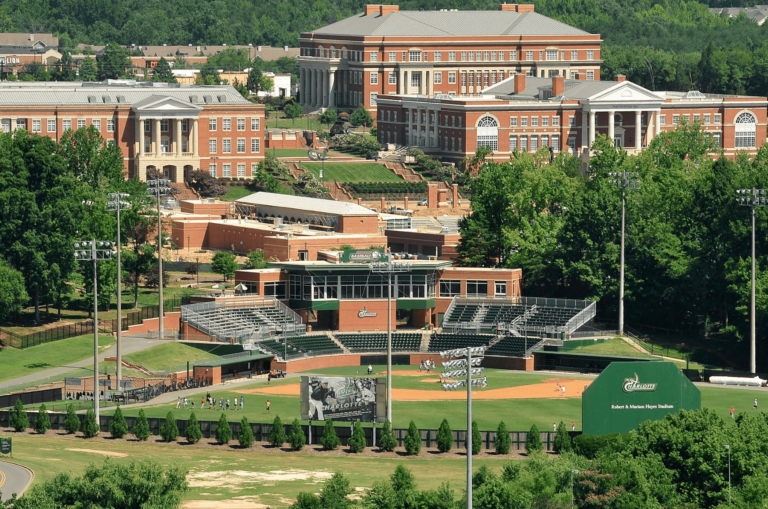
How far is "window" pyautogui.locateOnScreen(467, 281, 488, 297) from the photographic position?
513 ft

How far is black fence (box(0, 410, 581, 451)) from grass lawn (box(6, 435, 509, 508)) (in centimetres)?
204

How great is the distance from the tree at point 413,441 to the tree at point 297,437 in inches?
244

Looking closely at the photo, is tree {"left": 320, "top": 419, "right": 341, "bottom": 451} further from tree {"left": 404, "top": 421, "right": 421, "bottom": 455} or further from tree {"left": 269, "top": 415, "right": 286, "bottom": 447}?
tree {"left": 404, "top": 421, "right": 421, "bottom": 455}

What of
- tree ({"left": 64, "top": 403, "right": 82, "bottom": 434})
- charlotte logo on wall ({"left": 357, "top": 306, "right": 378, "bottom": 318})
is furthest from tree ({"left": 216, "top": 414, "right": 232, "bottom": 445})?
charlotte logo on wall ({"left": 357, "top": 306, "right": 378, "bottom": 318})

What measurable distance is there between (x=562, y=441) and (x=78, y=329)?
164 ft

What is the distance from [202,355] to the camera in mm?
140250

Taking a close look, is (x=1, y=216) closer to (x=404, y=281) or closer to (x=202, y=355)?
(x=202, y=355)

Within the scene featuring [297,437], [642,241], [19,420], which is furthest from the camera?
[642,241]

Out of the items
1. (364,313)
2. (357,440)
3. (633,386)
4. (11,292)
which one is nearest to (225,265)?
(364,313)

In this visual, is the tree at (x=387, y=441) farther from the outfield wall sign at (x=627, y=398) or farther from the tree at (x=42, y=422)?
the tree at (x=42, y=422)

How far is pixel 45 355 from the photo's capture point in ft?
445

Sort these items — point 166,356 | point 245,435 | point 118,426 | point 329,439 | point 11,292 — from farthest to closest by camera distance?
1. point 166,356
2. point 11,292
3. point 118,426
4. point 329,439
5. point 245,435

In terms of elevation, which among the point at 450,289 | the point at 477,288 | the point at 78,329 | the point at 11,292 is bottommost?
the point at 78,329

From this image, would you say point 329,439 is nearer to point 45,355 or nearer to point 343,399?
point 343,399
